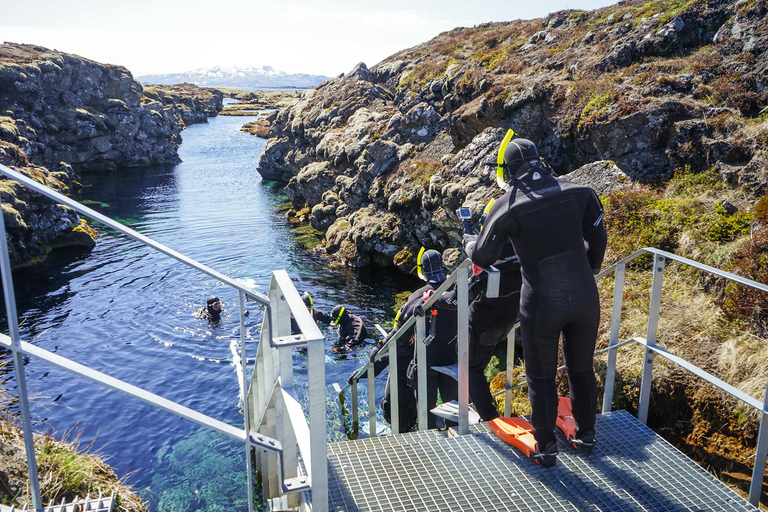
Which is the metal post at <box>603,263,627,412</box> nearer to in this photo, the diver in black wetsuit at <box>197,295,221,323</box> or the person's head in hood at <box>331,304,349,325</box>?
the person's head in hood at <box>331,304,349,325</box>

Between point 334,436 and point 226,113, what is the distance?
10559cm

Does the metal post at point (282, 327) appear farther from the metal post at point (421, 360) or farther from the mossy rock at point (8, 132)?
the mossy rock at point (8, 132)

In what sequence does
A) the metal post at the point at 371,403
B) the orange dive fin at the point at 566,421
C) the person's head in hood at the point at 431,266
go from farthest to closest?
the person's head in hood at the point at 431,266 → the metal post at the point at 371,403 → the orange dive fin at the point at 566,421

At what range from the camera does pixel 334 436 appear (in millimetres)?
Answer: 8141

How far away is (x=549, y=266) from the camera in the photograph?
3484mm

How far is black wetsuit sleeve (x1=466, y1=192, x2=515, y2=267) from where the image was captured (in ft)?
11.4

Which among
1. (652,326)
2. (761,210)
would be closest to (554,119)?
(761,210)

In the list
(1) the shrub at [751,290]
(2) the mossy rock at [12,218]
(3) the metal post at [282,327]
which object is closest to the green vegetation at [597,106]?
(1) the shrub at [751,290]

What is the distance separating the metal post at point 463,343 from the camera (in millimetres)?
3742

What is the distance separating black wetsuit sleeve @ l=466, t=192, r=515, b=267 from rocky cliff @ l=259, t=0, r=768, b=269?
7.59 metres

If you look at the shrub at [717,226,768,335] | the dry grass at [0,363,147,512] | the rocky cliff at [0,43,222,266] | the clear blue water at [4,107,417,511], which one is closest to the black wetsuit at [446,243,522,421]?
the clear blue water at [4,107,417,511]

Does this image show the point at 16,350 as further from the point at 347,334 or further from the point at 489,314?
the point at 347,334

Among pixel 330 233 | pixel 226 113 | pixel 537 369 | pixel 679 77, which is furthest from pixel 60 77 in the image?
pixel 226 113

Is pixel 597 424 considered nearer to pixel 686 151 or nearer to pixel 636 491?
pixel 636 491
